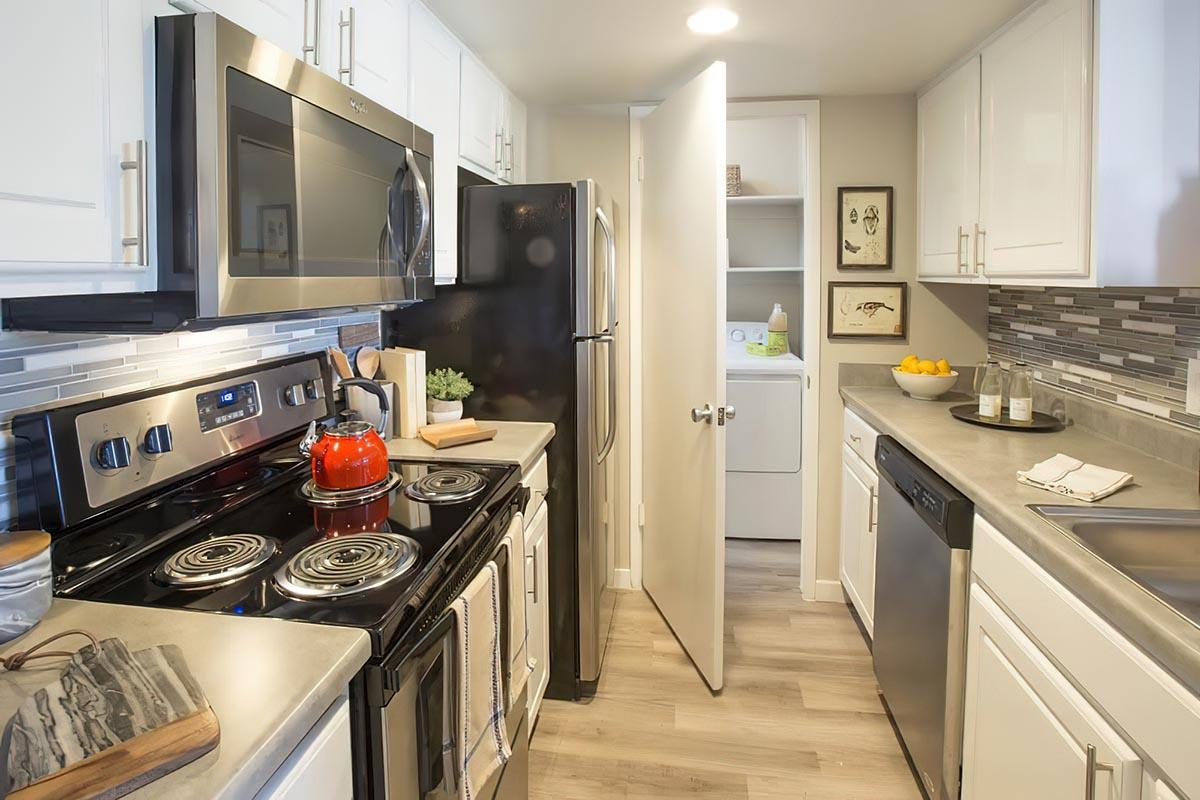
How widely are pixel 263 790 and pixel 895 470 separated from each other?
1.88 meters

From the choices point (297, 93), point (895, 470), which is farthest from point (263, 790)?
point (895, 470)

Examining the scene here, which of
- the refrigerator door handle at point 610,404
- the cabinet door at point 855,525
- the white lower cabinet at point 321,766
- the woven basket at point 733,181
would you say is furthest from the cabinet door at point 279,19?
the woven basket at point 733,181

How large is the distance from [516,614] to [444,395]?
858 mm

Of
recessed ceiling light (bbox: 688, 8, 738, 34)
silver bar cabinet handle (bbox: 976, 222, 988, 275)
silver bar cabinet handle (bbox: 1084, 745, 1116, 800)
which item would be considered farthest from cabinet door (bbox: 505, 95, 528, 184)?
silver bar cabinet handle (bbox: 1084, 745, 1116, 800)

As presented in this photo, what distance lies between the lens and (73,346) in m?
1.33

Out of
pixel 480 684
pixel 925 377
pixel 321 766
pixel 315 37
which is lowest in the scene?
pixel 480 684

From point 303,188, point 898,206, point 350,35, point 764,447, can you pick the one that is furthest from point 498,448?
point 764,447

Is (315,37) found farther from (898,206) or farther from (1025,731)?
(898,206)

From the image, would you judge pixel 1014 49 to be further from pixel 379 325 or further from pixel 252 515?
pixel 252 515

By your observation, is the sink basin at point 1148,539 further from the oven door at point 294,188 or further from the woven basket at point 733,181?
the woven basket at point 733,181

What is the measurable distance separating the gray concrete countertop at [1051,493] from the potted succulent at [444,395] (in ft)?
4.45

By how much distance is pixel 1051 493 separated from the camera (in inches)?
65.8

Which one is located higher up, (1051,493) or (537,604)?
(1051,493)

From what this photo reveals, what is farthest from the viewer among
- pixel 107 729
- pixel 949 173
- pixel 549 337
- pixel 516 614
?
pixel 949 173
